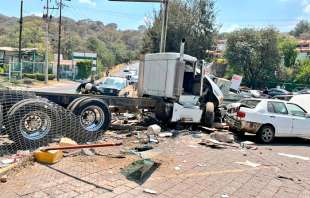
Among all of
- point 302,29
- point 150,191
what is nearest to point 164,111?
point 150,191

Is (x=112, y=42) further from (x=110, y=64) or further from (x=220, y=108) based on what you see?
(x=220, y=108)

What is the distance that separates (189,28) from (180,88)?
26.2 meters

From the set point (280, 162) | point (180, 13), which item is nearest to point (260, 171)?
point (280, 162)

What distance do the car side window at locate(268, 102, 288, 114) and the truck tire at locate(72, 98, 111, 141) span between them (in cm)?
569

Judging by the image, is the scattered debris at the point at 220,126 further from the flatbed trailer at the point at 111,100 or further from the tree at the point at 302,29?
the tree at the point at 302,29

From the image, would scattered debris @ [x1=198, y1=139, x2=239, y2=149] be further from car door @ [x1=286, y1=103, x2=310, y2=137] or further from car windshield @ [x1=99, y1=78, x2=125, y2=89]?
car windshield @ [x1=99, y1=78, x2=125, y2=89]

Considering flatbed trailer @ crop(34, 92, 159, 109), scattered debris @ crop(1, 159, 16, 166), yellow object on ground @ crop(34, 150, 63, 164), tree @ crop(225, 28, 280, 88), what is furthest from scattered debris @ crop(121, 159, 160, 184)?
tree @ crop(225, 28, 280, 88)

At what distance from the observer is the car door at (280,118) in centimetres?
1438

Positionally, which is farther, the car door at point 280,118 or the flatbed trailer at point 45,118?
the car door at point 280,118

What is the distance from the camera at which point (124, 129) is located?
13727 mm

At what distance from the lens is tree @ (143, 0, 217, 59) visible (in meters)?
38.9

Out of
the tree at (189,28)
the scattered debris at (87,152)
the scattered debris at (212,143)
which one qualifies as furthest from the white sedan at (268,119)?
the tree at (189,28)

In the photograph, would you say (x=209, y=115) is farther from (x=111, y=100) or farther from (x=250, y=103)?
(x=111, y=100)

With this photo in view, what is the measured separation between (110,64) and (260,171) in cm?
11484
